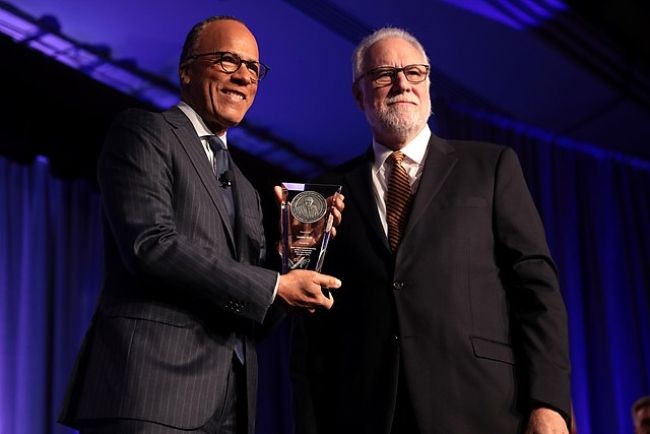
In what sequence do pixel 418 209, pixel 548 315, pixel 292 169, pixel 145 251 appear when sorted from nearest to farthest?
pixel 145 251, pixel 548 315, pixel 418 209, pixel 292 169

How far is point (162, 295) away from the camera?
1640 millimetres

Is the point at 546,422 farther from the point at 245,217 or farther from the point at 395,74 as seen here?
the point at 395,74

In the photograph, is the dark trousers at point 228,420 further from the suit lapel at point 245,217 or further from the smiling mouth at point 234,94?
the smiling mouth at point 234,94

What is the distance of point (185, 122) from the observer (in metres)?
1.89

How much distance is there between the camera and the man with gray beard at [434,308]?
6.06ft

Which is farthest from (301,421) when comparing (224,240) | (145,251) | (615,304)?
(615,304)

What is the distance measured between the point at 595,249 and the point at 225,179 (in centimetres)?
384

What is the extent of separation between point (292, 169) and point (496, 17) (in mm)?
2242

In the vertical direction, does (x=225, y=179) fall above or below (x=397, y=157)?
below

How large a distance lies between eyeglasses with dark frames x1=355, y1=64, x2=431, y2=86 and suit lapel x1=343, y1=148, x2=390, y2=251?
0.21 m

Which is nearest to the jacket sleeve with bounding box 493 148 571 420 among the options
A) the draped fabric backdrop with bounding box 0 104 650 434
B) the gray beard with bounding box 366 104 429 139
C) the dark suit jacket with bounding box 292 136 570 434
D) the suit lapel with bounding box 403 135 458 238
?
the dark suit jacket with bounding box 292 136 570 434

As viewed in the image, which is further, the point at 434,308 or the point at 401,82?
the point at 401,82

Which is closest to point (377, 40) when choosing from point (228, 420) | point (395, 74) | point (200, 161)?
point (395, 74)

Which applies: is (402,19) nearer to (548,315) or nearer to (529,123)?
(529,123)
